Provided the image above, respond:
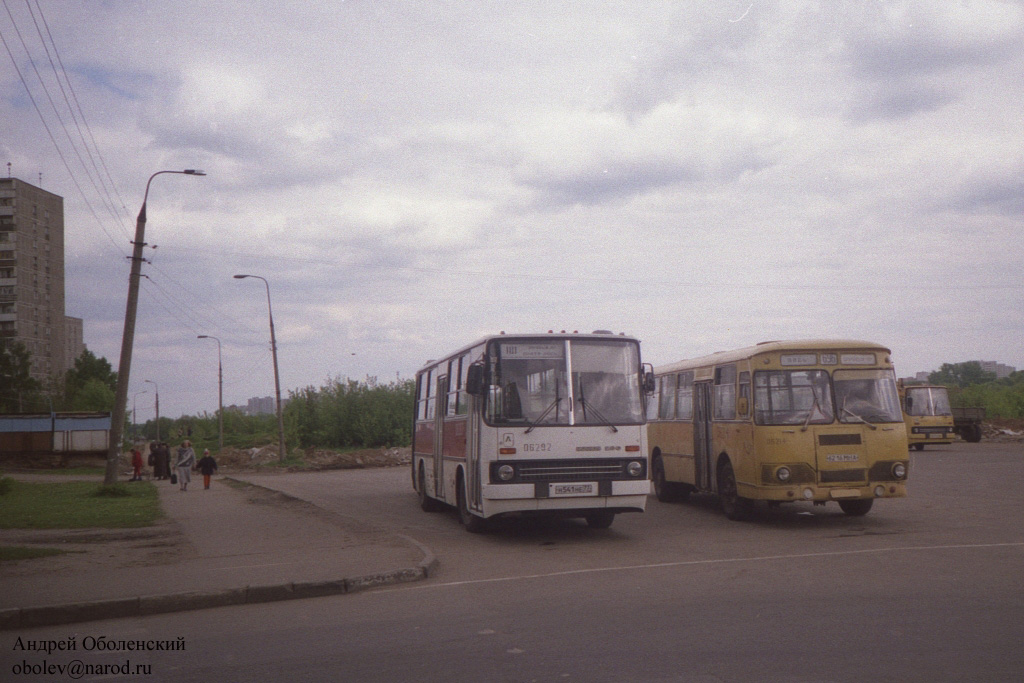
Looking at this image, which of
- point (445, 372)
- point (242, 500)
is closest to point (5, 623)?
point (445, 372)

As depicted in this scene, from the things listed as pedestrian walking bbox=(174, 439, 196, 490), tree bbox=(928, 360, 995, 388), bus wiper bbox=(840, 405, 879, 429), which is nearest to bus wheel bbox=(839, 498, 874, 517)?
bus wiper bbox=(840, 405, 879, 429)

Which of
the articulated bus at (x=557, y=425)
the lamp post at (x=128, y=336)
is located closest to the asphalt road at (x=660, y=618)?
the articulated bus at (x=557, y=425)

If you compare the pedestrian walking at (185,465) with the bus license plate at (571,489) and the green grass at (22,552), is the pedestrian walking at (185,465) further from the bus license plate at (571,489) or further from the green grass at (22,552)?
the bus license plate at (571,489)

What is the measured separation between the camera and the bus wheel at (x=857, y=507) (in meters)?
15.7

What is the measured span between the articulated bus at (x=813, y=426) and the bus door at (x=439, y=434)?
17.6ft

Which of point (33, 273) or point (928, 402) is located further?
point (33, 273)

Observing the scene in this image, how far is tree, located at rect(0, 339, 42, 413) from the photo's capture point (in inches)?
3430

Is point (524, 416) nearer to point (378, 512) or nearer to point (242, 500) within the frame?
point (378, 512)

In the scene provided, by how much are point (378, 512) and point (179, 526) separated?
14.8 feet

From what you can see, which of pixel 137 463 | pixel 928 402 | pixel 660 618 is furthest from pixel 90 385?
pixel 660 618

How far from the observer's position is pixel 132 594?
9.27 metres

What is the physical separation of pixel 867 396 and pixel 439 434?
7957mm

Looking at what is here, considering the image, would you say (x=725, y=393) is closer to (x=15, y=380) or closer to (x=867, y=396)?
(x=867, y=396)

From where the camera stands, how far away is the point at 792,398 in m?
14.4
